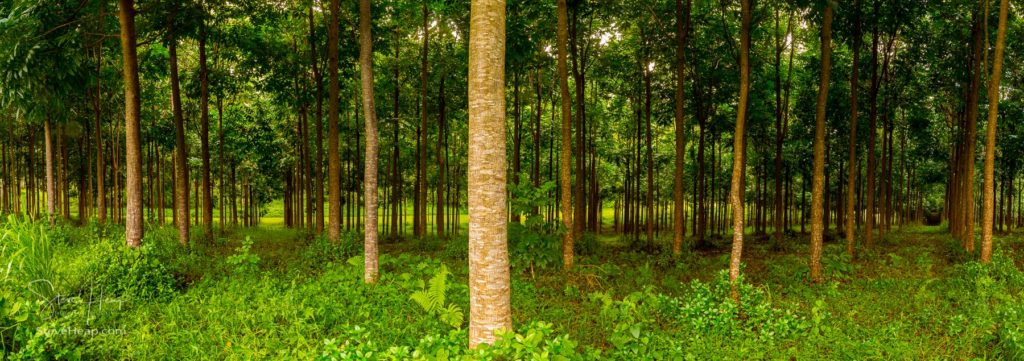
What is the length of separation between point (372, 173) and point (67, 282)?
5036 millimetres

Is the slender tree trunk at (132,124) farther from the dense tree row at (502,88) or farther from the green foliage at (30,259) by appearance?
the green foliage at (30,259)

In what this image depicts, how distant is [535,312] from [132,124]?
9.19m

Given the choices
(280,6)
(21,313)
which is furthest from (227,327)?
(280,6)

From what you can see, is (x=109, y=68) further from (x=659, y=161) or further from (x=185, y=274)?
(x=659, y=161)

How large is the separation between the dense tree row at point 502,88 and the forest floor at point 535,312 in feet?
3.05

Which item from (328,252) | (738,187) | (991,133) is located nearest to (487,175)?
(738,187)

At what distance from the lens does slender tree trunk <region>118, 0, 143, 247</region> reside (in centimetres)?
957

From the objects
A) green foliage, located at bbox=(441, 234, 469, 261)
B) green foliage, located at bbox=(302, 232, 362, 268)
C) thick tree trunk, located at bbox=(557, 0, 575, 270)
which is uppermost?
thick tree trunk, located at bbox=(557, 0, 575, 270)

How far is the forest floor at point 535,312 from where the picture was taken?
19.6 ft

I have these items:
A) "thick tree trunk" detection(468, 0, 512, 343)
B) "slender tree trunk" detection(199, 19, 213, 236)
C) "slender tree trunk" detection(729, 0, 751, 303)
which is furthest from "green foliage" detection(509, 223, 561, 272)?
"slender tree trunk" detection(199, 19, 213, 236)

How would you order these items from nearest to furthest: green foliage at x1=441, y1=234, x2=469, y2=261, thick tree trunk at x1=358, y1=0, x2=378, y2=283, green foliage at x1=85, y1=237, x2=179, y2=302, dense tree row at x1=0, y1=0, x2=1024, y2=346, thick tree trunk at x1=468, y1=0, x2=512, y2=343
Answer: thick tree trunk at x1=468, y1=0, x2=512, y2=343 < green foliage at x1=85, y1=237, x2=179, y2=302 < dense tree row at x1=0, y1=0, x2=1024, y2=346 < thick tree trunk at x1=358, y1=0, x2=378, y2=283 < green foliage at x1=441, y1=234, x2=469, y2=261

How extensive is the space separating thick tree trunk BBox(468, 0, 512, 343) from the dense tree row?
0.02m
